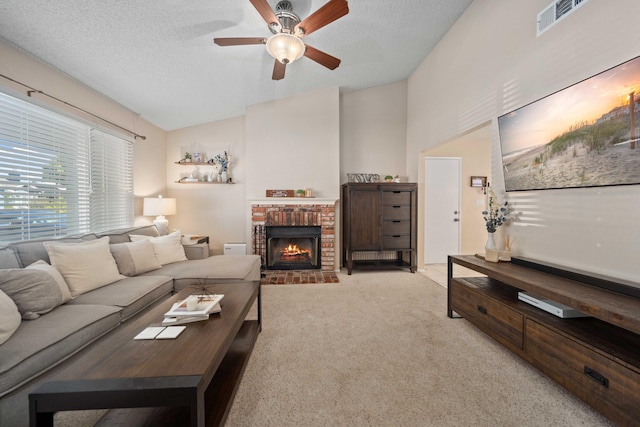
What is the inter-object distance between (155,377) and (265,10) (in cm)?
236

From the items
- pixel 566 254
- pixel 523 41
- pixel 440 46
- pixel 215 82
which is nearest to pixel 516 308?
pixel 566 254

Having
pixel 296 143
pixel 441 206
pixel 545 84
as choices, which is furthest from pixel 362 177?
pixel 545 84

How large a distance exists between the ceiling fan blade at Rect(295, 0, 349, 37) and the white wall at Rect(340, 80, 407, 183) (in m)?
2.72

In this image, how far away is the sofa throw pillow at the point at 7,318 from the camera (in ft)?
4.38

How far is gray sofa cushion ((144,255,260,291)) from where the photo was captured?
8.73 feet

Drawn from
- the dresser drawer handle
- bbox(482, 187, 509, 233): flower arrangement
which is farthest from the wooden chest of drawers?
the dresser drawer handle

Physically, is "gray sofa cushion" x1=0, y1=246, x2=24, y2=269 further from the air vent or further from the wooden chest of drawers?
the air vent

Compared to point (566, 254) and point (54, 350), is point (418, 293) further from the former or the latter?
point (54, 350)

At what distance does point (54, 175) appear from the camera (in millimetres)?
2615

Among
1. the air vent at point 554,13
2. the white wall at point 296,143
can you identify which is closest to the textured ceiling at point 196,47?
the white wall at point 296,143

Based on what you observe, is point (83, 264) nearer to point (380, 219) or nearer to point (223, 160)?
point (223, 160)

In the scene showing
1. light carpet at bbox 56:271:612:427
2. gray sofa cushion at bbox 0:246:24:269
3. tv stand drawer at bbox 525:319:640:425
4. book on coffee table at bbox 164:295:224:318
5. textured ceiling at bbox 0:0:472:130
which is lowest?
light carpet at bbox 56:271:612:427

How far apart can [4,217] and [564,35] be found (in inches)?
186

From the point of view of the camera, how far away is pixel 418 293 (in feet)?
11.1
